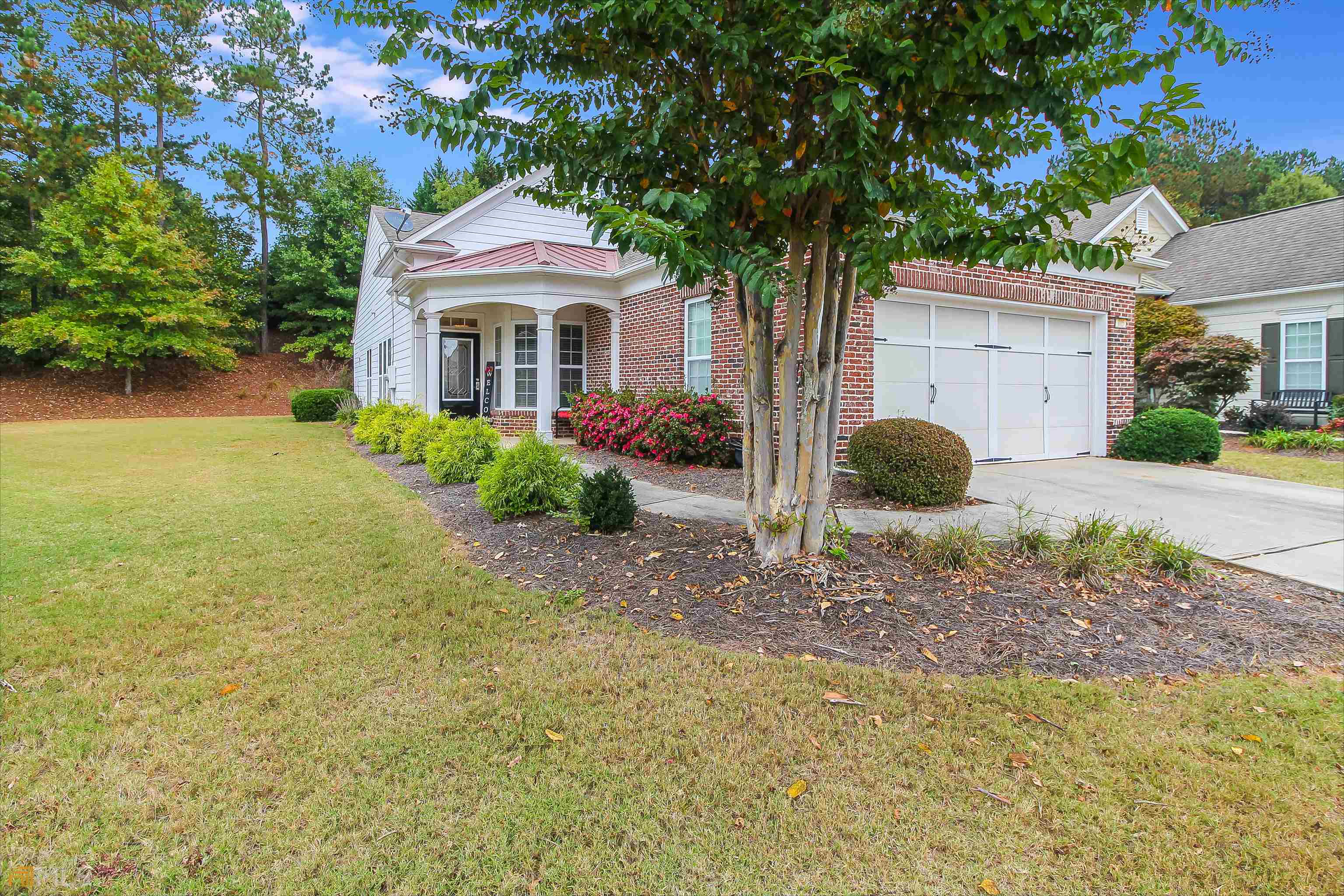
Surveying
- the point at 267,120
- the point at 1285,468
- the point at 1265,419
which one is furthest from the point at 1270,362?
the point at 267,120

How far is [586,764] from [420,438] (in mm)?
8315

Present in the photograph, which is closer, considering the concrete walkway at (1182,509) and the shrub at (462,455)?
the concrete walkway at (1182,509)

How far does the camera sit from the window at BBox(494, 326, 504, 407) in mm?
13406

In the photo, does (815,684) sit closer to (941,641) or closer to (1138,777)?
(941,641)

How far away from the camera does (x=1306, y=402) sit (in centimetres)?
1362

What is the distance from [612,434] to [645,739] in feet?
25.7

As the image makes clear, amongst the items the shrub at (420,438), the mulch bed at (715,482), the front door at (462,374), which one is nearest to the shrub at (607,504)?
the mulch bed at (715,482)

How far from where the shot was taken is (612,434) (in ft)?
33.3

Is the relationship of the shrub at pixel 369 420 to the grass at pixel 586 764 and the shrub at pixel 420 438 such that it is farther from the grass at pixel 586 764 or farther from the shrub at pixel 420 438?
the grass at pixel 586 764

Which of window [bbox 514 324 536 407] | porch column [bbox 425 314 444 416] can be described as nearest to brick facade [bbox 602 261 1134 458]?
window [bbox 514 324 536 407]

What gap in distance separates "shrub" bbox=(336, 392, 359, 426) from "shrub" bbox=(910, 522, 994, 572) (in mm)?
15517

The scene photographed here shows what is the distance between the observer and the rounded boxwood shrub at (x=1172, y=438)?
9367 millimetres

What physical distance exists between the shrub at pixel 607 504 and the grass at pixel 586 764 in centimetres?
129

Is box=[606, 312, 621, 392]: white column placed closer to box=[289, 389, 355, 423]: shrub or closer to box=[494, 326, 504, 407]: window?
box=[494, 326, 504, 407]: window
